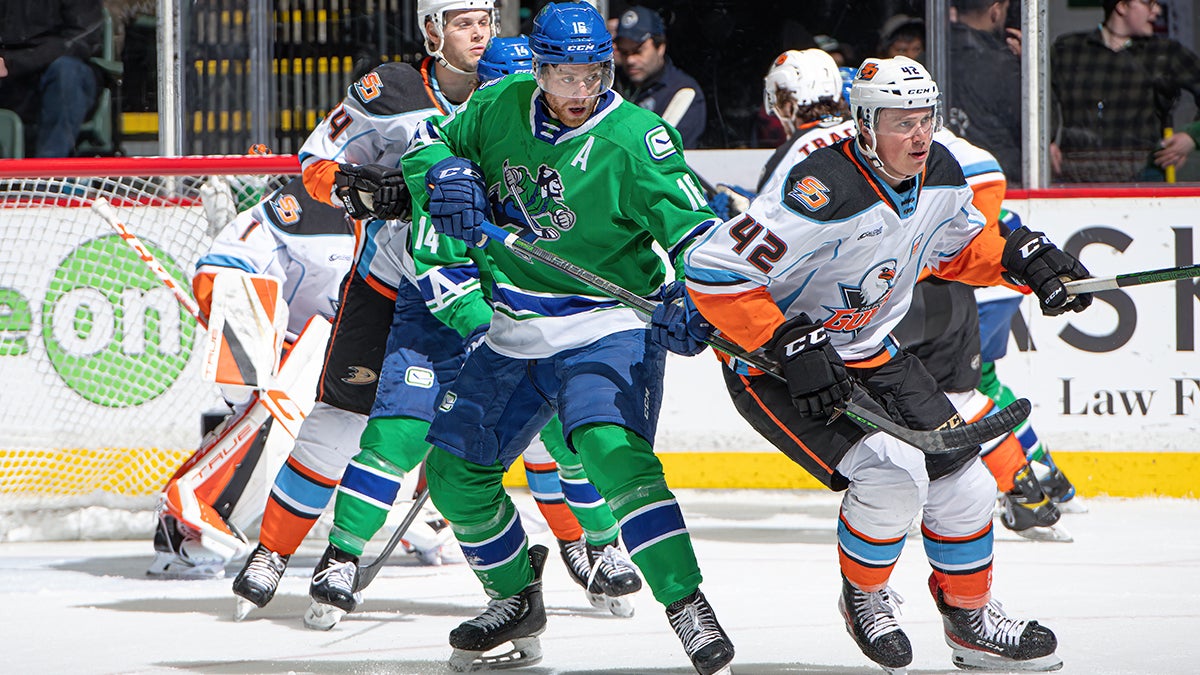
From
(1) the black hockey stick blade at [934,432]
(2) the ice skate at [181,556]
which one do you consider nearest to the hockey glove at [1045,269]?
(1) the black hockey stick blade at [934,432]

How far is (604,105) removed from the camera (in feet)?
9.52

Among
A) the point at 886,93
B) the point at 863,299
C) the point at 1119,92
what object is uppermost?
the point at 1119,92

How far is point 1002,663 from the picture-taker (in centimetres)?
287

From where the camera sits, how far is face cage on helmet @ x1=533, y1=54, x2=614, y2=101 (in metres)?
2.84

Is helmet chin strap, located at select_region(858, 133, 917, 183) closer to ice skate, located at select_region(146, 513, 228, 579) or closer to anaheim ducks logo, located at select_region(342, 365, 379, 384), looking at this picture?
anaheim ducks logo, located at select_region(342, 365, 379, 384)

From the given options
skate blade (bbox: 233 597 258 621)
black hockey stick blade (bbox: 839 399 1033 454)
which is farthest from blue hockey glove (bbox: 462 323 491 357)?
black hockey stick blade (bbox: 839 399 1033 454)

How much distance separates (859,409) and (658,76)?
9.74 ft

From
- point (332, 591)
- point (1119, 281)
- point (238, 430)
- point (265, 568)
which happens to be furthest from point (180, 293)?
point (1119, 281)

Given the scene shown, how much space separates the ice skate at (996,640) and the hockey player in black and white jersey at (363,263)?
54.2 inches

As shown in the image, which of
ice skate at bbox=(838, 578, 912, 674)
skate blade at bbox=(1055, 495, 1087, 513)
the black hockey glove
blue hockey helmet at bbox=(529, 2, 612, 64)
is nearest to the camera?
ice skate at bbox=(838, 578, 912, 674)

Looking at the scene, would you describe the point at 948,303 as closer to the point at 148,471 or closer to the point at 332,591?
the point at 332,591

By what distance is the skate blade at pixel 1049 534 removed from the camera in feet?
14.4

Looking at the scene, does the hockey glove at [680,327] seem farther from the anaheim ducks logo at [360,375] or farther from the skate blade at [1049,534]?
the skate blade at [1049,534]

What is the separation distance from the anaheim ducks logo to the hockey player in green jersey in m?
0.71
